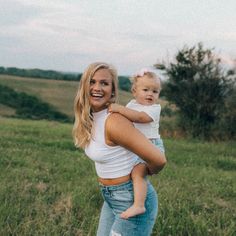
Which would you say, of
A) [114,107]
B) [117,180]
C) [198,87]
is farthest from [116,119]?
[198,87]

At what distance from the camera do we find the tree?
24547 millimetres

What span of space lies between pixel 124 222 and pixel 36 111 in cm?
5727

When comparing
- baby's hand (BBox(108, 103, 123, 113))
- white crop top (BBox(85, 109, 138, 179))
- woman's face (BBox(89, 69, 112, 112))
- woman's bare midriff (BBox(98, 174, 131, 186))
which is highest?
woman's face (BBox(89, 69, 112, 112))

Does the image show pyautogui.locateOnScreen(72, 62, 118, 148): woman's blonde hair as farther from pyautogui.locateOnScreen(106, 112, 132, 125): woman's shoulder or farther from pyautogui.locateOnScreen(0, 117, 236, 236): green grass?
pyautogui.locateOnScreen(0, 117, 236, 236): green grass

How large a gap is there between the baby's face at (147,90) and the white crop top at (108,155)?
29 cm

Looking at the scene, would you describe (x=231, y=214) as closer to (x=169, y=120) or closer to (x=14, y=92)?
(x=169, y=120)

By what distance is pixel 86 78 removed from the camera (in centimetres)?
327

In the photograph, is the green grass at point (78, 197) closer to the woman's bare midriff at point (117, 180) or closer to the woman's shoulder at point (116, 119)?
the woman's bare midriff at point (117, 180)

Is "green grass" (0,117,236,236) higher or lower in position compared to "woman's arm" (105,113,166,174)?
lower

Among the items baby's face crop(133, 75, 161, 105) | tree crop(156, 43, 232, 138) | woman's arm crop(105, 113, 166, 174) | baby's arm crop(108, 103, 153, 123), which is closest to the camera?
woman's arm crop(105, 113, 166, 174)

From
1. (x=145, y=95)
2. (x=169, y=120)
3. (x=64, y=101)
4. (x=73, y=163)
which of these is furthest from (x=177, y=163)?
(x=64, y=101)

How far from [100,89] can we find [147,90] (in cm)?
33

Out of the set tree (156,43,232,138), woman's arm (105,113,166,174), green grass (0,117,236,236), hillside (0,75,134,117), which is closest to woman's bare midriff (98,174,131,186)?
woman's arm (105,113,166,174)

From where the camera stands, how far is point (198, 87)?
81.3 ft
